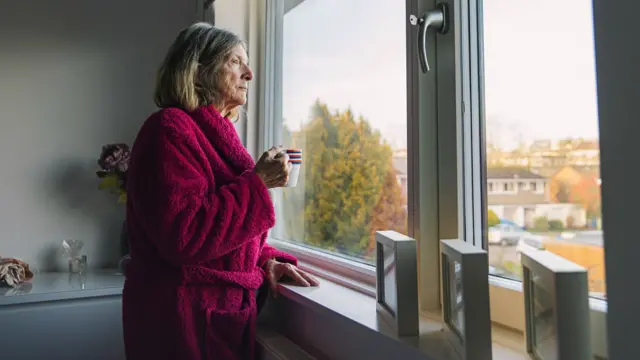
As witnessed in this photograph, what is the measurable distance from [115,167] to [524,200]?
1.49 m

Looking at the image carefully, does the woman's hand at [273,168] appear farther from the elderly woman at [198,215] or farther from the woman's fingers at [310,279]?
the woman's fingers at [310,279]

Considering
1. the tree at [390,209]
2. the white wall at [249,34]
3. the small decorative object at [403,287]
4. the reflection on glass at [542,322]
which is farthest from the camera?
the white wall at [249,34]

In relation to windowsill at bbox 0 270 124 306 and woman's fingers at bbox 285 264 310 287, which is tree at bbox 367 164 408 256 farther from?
windowsill at bbox 0 270 124 306

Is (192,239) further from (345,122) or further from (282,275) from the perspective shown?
(345,122)

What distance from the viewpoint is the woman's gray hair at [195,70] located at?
111 centimetres

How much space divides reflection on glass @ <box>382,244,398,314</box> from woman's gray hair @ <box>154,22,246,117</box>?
55 centimetres

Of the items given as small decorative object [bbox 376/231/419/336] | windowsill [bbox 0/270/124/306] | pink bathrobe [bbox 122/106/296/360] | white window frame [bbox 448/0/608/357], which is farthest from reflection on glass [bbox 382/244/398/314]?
windowsill [bbox 0/270/124/306]

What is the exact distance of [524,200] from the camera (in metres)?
0.78

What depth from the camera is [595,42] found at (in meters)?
0.48

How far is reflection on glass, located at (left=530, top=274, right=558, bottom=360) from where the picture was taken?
1.85ft

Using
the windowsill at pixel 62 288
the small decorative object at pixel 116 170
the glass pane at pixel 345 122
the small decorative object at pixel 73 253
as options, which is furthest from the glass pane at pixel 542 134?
the small decorative object at pixel 73 253

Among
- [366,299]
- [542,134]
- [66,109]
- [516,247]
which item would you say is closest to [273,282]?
[366,299]

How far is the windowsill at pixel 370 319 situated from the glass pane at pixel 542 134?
0.44ft

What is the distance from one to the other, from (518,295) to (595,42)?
0.42m
